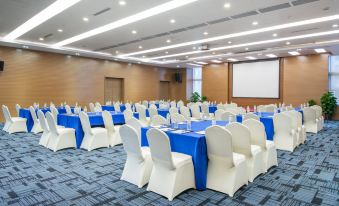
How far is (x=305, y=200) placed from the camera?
3217mm

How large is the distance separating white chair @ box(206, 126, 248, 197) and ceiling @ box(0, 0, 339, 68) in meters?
4.14

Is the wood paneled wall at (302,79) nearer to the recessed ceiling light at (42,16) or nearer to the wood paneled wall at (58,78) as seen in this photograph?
the wood paneled wall at (58,78)

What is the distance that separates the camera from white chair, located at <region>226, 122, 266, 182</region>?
352cm

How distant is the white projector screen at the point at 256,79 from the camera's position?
14289 mm

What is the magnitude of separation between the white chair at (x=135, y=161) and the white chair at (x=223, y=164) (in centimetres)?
95

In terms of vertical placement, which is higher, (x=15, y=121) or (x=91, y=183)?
(x=15, y=121)

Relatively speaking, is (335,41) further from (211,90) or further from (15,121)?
(15,121)

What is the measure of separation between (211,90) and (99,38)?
9664 mm

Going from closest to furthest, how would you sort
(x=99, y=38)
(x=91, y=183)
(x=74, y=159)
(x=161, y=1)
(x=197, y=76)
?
(x=91, y=183)
(x=74, y=159)
(x=161, y=1)
(x=99, y=38)
(x=197, y=76)

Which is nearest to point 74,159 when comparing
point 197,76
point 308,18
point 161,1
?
point 161,1

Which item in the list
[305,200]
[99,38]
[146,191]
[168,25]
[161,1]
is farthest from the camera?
[99,38]

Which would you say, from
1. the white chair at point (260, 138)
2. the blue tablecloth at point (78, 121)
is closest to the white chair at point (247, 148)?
the white chair at point (260, 138)

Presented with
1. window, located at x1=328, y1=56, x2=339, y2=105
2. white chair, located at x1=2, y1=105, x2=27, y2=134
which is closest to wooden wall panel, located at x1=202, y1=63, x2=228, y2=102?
window, located at x1=328, y1=56, x2=339, y2=105

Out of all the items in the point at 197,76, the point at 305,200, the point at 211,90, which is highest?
the point at 197,76
